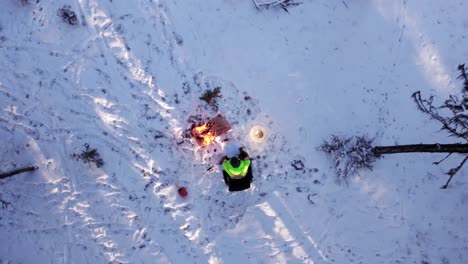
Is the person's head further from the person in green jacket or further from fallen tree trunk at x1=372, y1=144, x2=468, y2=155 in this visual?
fallen tree trunk at x1=372, y1=144, x2=468, y2=155

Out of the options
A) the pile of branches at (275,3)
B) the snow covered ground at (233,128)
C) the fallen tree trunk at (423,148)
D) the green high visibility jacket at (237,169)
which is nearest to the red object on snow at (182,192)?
the snow covered ground at (233,128)

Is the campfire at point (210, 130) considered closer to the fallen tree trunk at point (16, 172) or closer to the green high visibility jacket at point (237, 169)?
the green high visibility jacket at point (237, 169)

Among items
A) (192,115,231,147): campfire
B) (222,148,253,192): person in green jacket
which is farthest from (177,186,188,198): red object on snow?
(192,115,231,147): campfire

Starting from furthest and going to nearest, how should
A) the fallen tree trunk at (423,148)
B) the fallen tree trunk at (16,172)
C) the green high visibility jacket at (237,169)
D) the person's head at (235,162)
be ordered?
1. the fallen tree trunk at (16,172)
2. the green high visibility jacket at (237,169)
3. the person's head at (235,162)
4. the fallen tree trunk at (423,148)

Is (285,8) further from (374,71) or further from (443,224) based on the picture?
(443,224)

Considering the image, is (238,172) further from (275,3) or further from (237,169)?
(275,3)

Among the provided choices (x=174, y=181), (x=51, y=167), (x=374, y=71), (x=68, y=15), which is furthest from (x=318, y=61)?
(x=51, y=167)
